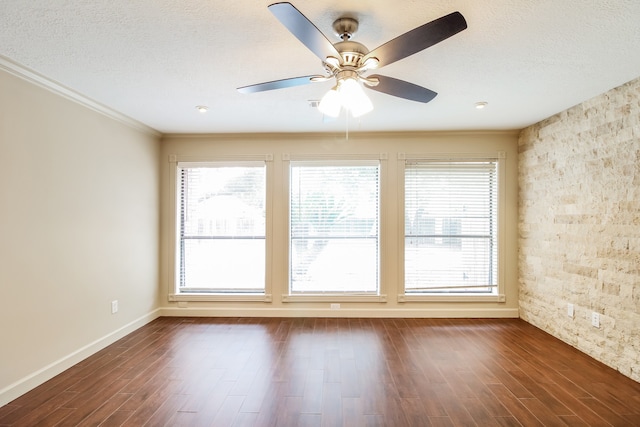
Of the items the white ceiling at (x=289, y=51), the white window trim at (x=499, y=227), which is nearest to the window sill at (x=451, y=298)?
the white window trim at (x=499, y=227)

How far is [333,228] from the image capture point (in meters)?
4.55

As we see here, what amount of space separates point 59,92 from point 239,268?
2.75 m

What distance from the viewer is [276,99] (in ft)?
10.6

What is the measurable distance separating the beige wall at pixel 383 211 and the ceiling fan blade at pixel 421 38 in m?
2.70

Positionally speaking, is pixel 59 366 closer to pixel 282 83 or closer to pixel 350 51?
pixel 282 83

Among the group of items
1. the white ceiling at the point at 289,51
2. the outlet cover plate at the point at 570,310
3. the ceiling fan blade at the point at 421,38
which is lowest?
the outlet cover plate at the point at 570,310

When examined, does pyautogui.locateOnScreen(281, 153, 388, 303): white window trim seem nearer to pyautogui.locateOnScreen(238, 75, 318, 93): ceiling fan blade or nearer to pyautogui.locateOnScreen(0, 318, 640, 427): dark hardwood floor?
pyautogui.locateOnScreen(0, 318, 640, 427): dark hardwood floor

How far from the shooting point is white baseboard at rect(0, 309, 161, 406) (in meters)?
2.48

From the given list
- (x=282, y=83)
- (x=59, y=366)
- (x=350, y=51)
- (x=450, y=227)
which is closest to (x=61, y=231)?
(x=59, y=366)

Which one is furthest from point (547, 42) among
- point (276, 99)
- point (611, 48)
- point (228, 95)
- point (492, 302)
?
point (492, 302)

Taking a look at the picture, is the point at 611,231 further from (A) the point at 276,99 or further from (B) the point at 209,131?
(B) the point at 209,131

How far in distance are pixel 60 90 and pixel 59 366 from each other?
2.45 meters

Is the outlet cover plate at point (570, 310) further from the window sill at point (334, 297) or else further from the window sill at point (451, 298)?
the window sill at point (334, 297)

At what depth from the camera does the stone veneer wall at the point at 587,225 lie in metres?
2.85
